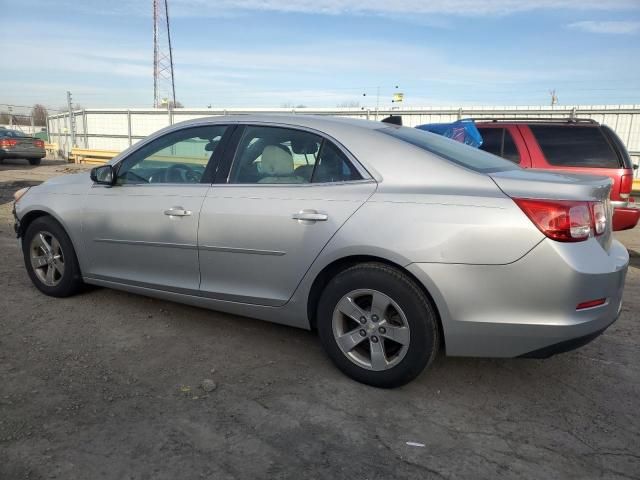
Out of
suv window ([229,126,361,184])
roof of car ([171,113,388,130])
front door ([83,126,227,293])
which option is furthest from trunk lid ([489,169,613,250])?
front door ([83,126,227,293])

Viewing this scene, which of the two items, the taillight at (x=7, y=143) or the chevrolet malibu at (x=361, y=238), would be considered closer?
the chevrolet malibu at (x=361, y=238)

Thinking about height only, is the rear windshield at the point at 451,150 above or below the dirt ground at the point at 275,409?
above

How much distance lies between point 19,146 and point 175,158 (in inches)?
767

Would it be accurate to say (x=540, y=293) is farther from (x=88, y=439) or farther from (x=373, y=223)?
(x=88, y=439)

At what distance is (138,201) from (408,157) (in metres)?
2.04

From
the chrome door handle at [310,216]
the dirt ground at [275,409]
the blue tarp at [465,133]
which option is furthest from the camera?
the blue tarp at [465,133]

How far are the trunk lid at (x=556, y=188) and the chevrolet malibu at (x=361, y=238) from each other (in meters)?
0.01

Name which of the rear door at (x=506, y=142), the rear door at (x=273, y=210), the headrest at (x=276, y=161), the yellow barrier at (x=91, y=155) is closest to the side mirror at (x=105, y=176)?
the rear door at (x=273, y=210)

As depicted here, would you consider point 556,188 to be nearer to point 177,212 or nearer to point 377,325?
point 377,325

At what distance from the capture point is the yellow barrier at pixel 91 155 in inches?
852

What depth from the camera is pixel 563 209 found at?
8.21 feet

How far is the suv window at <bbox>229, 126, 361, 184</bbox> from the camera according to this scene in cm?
312

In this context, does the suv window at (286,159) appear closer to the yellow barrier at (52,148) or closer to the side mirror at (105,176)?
the side mirror at (105,176)

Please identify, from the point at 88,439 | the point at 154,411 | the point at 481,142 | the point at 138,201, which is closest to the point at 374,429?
the point at 154,411
